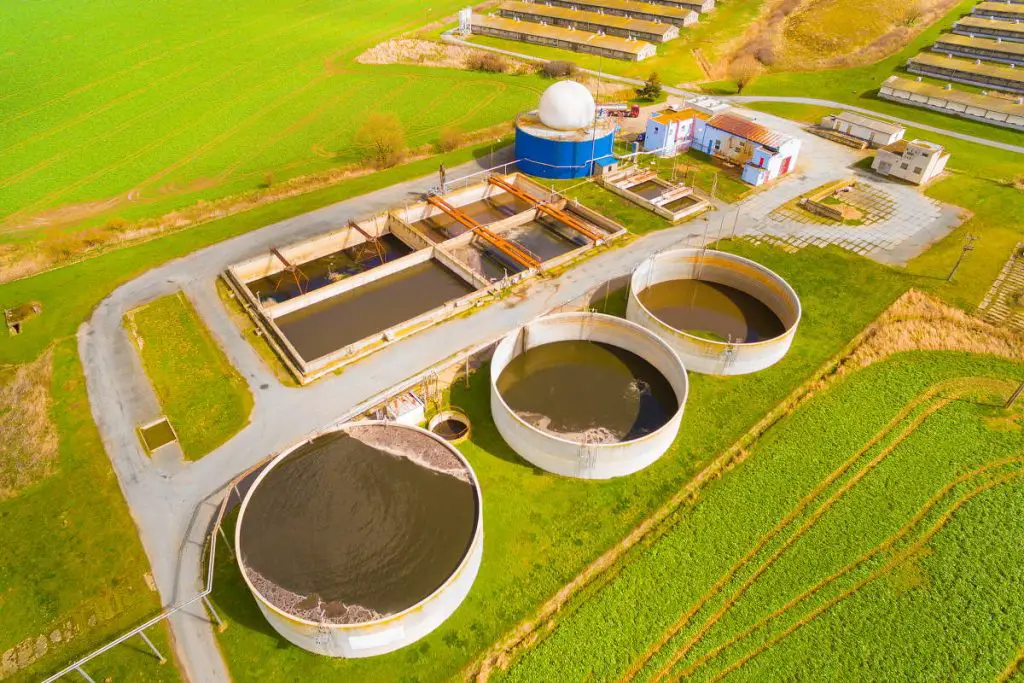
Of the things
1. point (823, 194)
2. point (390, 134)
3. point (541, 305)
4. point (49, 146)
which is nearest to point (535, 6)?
point (390, 134)

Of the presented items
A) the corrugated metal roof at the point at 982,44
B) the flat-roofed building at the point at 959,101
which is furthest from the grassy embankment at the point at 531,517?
the corrugated metal roof at the point at 982,44

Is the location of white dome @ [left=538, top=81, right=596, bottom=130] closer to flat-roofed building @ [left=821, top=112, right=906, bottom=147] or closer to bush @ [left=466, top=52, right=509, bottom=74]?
flat-roofed building @ [left=821, top=112, right=906, bottom=147]

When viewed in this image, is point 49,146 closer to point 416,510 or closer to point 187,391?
point 187,391

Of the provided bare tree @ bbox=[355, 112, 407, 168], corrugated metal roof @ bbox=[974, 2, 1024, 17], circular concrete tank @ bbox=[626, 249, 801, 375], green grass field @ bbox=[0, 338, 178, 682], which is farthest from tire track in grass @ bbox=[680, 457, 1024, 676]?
corrugated metal roof @ bbox=[974, 2, 1024, 17]

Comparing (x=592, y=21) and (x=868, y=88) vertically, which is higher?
(x=592, y=21)

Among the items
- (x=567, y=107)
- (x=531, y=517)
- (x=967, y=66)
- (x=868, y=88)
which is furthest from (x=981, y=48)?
(x=531, y=517)

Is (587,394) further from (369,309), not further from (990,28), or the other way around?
(990,28)

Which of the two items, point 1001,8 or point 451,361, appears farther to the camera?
point 1001,8
